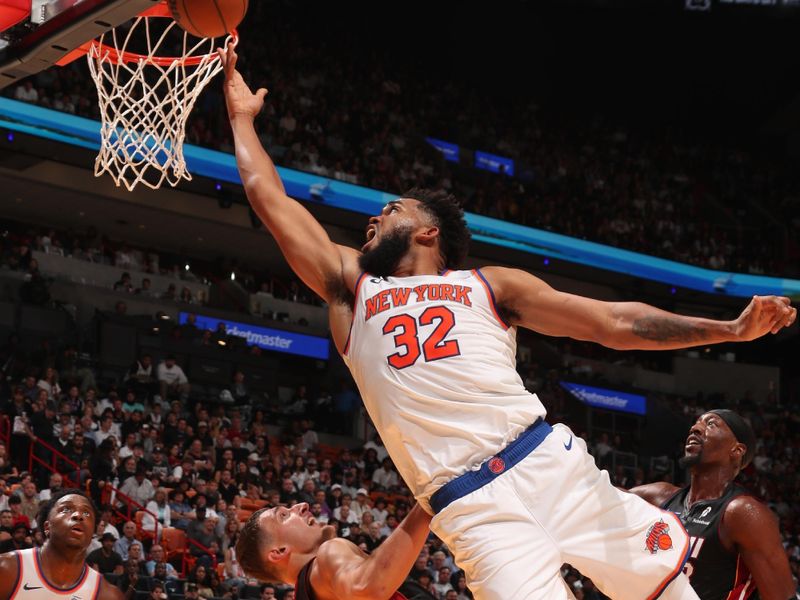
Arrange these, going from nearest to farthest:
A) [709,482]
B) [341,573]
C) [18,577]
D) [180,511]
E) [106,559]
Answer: [341,573] < [709,482] < [18,577] < [106,559] < [180,511]

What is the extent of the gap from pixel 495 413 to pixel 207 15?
8.78 feet

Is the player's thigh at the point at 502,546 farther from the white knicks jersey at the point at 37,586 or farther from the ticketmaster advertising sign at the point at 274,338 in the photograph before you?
the ticketmaster advertising sign at the point at 274,338

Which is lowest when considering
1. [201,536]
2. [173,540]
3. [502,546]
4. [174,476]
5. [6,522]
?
[173,540]

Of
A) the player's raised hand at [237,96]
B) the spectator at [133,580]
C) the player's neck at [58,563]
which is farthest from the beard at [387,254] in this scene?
the spectator at [133,580]

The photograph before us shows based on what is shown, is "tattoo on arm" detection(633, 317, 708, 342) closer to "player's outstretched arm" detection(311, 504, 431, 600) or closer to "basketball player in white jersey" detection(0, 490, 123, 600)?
"player's outstretched arm" detection(311, 504, 431, 600)

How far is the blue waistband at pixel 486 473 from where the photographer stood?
2998mm

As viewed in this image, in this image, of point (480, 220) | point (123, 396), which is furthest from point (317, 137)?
point (123, 396)

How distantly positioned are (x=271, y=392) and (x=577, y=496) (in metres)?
15.7

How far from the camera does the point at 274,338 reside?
19594 millimetres

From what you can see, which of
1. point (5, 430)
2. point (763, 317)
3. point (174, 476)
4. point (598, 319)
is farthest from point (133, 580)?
point (763, 317)

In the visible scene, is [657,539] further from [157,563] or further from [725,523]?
[157,563]

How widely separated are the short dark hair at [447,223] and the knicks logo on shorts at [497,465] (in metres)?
0.74

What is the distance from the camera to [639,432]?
2239 centimetres

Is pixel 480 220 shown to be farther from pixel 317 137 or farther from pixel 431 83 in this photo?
pixel 431 83
